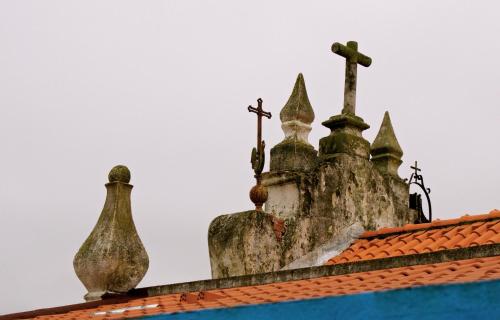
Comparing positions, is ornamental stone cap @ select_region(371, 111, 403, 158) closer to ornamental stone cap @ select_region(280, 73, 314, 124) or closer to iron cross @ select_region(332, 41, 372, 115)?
iron cross @ select_region(332, 41, 372, 115)

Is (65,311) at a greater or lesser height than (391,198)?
lesser

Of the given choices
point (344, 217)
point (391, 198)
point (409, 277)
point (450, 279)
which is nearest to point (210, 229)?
point (344, 217)

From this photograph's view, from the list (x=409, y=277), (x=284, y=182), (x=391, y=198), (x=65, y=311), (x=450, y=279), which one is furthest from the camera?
(x=391, y=198)

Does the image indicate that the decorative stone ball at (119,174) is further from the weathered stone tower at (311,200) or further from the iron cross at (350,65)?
the iron cross at (350,65)

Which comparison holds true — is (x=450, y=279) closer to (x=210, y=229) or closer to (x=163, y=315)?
(x=163, y=315)

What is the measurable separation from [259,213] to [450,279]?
3714mm

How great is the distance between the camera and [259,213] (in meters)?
9.02

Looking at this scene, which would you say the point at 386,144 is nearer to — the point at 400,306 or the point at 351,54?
the point at 351,54

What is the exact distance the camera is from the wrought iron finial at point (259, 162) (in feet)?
30.6

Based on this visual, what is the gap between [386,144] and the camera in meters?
10.8

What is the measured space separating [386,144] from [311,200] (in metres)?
1.93

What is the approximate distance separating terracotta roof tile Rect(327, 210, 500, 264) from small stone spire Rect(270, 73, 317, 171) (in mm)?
1036

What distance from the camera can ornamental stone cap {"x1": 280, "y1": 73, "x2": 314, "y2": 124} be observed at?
9.85 meters

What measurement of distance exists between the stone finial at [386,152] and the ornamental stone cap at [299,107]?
1220 millimetres
